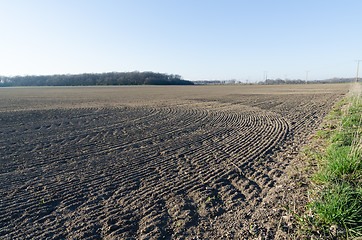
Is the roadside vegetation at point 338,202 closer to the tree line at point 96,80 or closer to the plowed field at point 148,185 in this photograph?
the plowed field at point 148,185

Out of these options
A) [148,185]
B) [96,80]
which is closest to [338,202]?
[148,185]

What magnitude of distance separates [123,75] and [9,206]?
131 meters

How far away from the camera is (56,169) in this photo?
6.25m

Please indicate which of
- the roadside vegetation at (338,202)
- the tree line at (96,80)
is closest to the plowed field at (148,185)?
the roadside vegetation at (338,202)

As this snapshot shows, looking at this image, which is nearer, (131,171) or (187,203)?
(187,203)

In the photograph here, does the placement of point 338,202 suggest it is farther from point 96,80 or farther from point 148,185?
point 96,80

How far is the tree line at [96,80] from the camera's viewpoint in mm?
117125

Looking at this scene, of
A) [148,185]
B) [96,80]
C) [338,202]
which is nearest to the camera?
[338,202]

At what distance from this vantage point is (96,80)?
400 feet

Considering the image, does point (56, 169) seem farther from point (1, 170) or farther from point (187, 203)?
point (187, 203)

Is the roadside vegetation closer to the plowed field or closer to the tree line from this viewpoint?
the plowed field

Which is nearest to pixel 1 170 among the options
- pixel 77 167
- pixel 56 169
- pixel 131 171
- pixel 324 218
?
pixel 56 169

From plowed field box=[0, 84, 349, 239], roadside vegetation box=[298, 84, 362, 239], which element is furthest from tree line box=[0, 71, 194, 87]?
roadside vegetation box=[298, 84, 362, 239]

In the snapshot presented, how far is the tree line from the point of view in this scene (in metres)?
117
